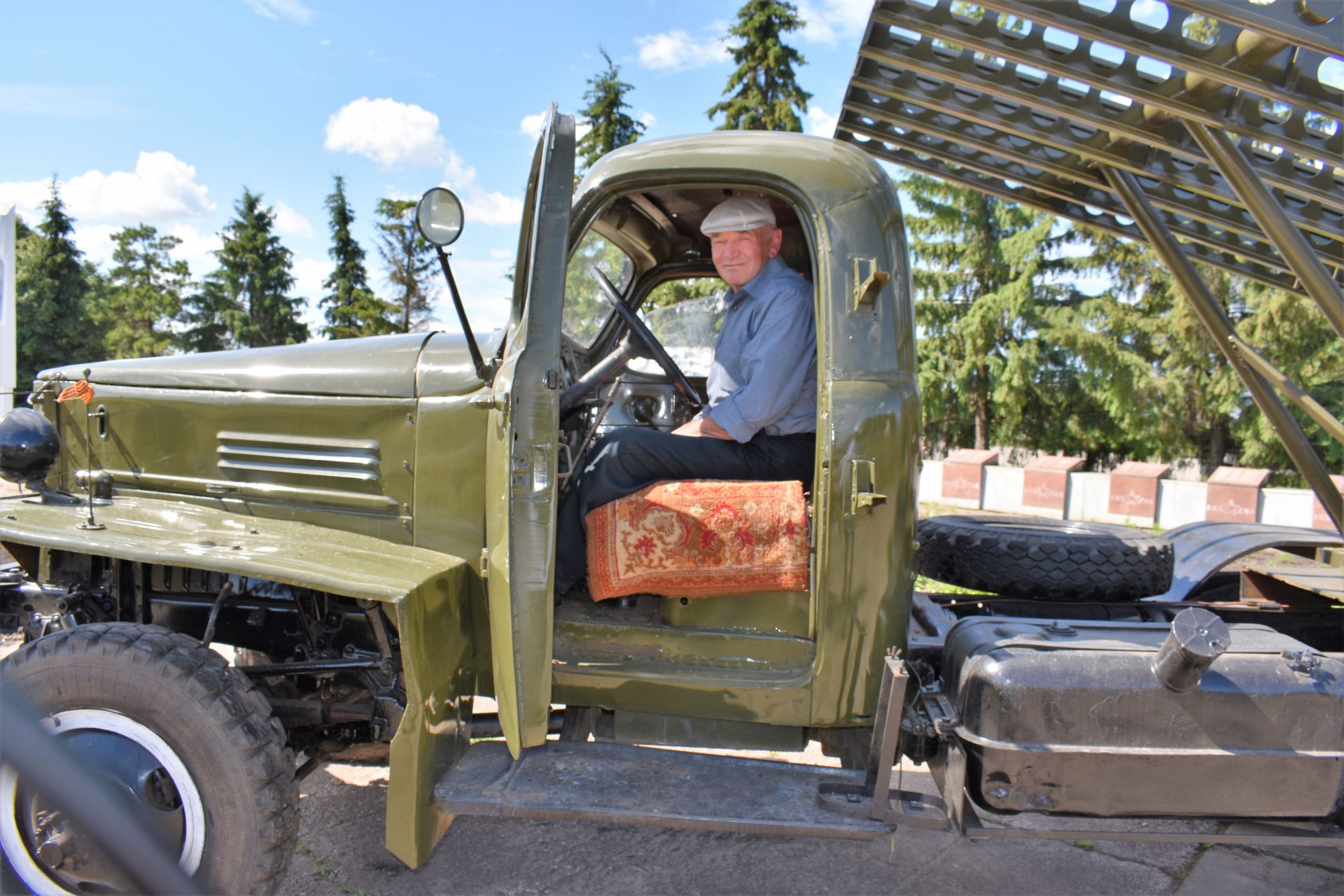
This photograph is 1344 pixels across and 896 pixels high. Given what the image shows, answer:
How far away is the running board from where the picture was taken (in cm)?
230

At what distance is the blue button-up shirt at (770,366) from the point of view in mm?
2744

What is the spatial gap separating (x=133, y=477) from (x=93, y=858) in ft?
4.60

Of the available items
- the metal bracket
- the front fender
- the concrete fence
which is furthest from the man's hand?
the concrete fence

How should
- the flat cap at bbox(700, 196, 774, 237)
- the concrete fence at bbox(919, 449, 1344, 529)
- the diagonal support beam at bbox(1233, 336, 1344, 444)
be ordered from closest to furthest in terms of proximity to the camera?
the flat cap at bbox(700, 196, 774, 237) → the diagonal support beam at bbox(1233, 336, 1344, 444) → the concrete fence at bbox(919, 449, 1344, 529)

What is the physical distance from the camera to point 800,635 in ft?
8.86

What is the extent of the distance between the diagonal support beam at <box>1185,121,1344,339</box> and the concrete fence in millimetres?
7699

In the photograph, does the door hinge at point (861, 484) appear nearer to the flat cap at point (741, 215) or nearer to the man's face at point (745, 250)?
the man's face at point (745, 250)

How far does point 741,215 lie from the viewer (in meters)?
2.96

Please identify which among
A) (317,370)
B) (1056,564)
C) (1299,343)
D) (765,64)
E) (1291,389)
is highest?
(765,64)

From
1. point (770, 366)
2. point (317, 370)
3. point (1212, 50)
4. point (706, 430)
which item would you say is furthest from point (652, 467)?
point (1212, 50)

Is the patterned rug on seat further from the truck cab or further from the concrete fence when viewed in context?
the concrete fence

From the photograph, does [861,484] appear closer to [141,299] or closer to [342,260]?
[342,260]

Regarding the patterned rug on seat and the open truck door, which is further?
the patterned rug on seat

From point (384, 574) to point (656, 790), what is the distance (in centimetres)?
98
